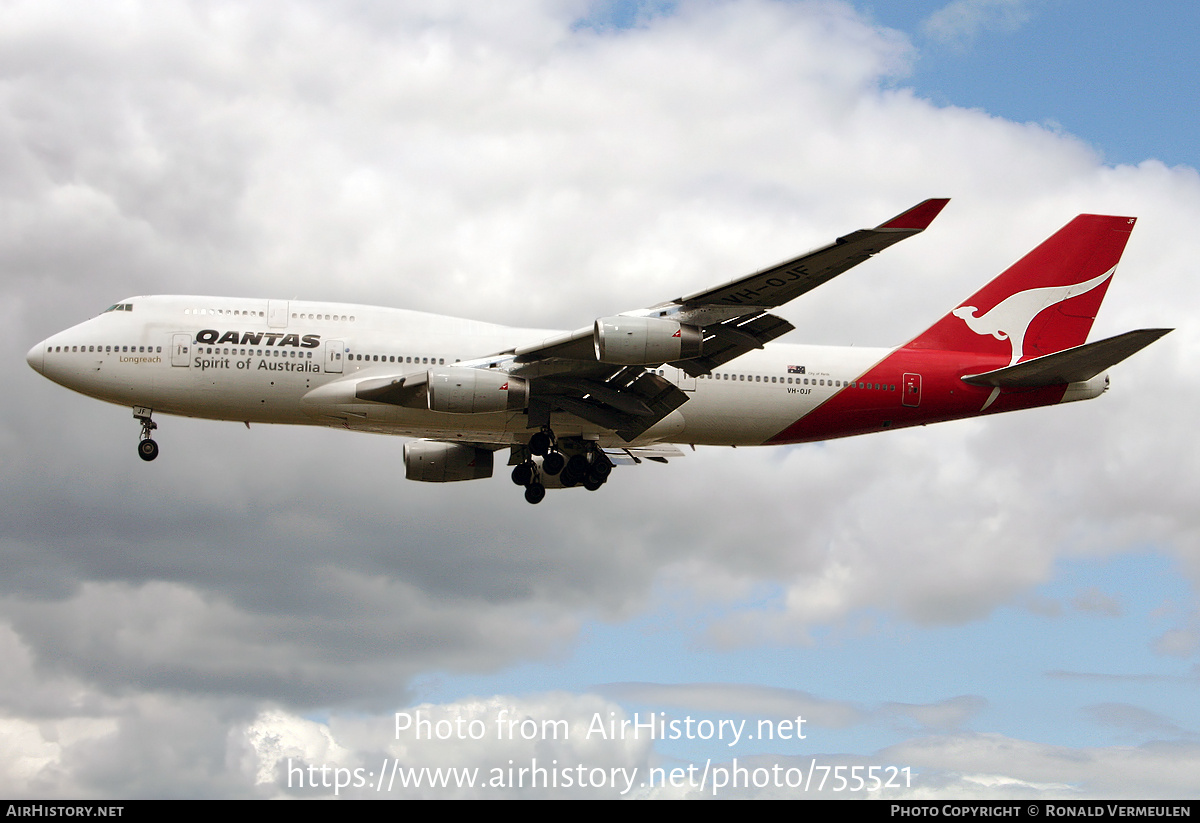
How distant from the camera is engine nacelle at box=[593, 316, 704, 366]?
2909cm

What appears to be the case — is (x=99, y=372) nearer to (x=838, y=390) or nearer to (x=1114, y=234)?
(x=838, y=390)

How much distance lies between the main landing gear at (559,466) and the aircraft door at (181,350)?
10.5m

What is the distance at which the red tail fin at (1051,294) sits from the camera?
38.1 metres

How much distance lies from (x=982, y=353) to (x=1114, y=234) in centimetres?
682

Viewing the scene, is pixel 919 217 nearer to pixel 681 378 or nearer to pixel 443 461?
pixel 681 378

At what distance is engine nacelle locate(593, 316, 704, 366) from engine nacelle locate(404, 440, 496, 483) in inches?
480

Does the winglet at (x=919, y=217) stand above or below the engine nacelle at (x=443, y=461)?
above

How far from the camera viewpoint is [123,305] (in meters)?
33.9

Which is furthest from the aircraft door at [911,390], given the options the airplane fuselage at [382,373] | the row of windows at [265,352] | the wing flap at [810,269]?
the row of windows at [265,352]

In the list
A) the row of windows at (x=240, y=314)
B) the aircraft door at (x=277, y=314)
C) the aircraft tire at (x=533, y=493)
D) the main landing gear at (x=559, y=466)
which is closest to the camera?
the aircraft door at (x=277, y=314)

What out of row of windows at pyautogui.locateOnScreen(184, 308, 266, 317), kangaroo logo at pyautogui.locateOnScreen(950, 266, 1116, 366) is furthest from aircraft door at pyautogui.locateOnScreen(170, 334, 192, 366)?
kangaroo logo at pyautogui.locateOnScreen(950, 266, 1116, 366)

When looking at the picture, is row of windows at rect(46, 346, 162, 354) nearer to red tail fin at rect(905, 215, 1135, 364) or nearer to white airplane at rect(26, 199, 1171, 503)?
white airplane at rect(26, 199, 1171, 503)

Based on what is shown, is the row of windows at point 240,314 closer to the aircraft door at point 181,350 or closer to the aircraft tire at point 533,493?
the aircraft door at point 181,350
